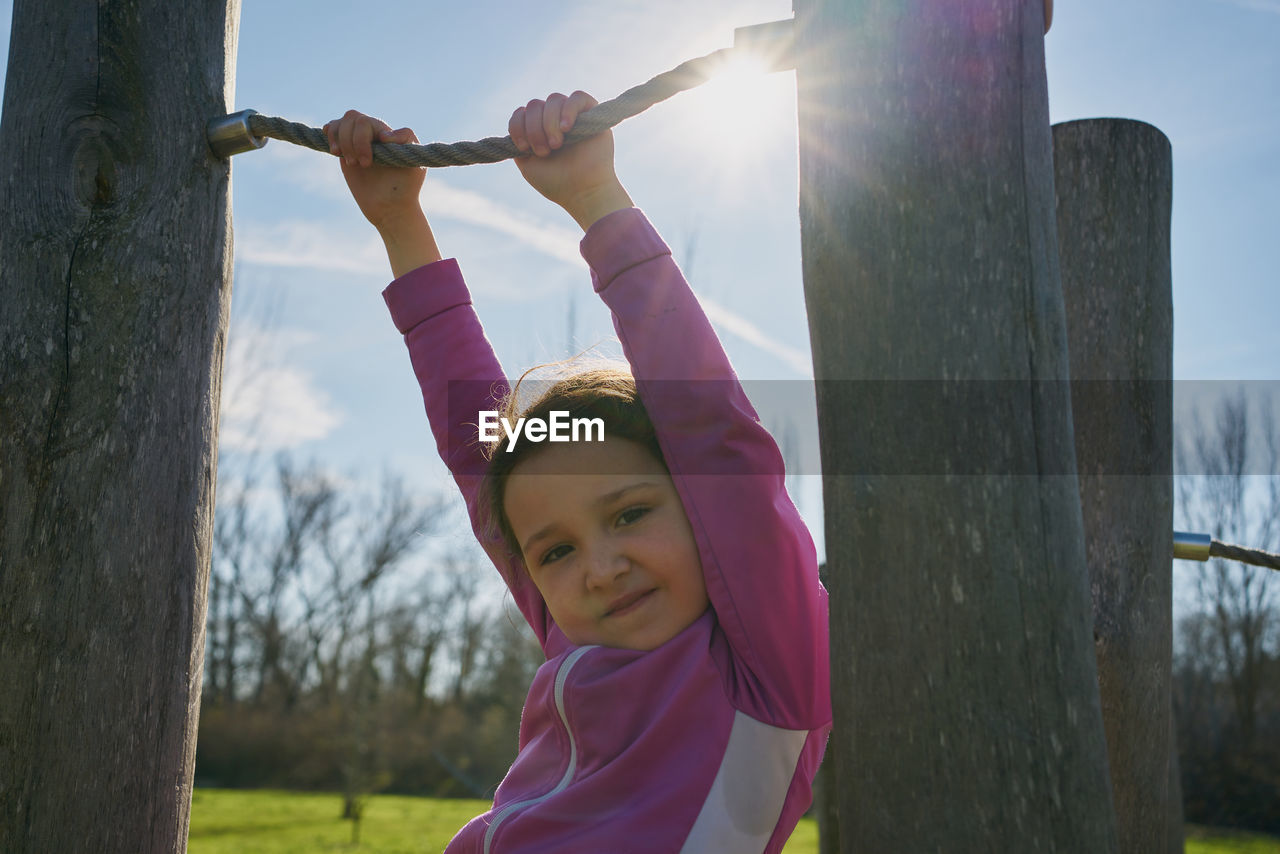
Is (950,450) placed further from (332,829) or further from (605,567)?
(332,829)

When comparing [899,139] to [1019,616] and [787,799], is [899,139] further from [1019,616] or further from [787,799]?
[787,799]

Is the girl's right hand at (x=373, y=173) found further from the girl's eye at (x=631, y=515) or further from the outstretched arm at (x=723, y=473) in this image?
the girl's eye at (x=631, y=515)

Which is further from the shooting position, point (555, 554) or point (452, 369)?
point (452, 369)

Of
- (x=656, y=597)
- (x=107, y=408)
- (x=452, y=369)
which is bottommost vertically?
(x=656, y=597)

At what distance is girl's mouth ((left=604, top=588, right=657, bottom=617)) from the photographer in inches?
59.3

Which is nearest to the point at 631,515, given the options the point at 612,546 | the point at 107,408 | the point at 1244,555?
the point at 612,546

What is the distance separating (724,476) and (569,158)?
58 cm

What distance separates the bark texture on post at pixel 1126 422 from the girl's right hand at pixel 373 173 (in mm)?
1501

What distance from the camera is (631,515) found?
5.07ft

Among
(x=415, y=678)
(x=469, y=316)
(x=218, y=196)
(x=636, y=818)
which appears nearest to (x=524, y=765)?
(x=636, y=818)

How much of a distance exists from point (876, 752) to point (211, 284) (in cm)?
134

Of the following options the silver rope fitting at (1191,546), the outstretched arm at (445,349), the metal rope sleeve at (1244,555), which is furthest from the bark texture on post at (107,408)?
the metal rope sleeve at (1244,555)

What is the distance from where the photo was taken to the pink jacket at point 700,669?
1378 millimetres

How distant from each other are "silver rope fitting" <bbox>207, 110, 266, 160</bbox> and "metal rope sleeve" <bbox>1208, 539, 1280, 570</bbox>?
2620 mm
